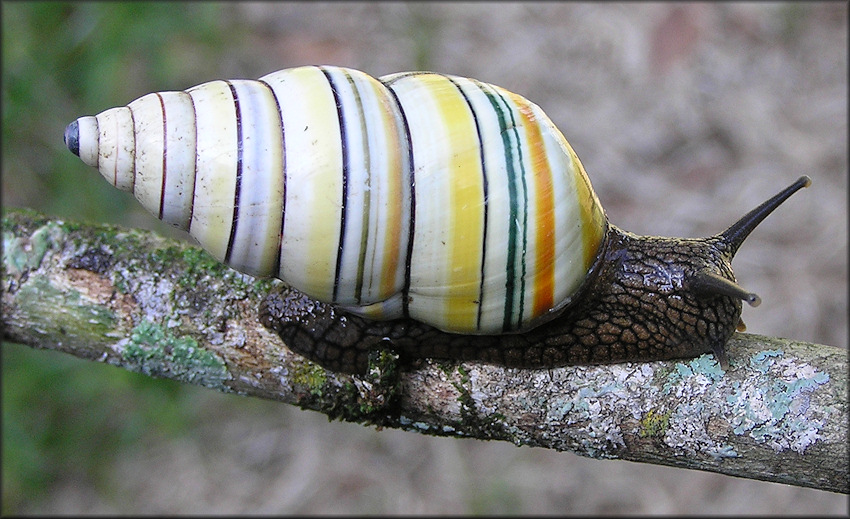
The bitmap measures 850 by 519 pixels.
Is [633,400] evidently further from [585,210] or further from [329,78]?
[329,78]

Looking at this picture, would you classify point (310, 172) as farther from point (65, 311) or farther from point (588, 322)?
point (65, 311)

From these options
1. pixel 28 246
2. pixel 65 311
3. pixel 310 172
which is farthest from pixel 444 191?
pixel 28 246

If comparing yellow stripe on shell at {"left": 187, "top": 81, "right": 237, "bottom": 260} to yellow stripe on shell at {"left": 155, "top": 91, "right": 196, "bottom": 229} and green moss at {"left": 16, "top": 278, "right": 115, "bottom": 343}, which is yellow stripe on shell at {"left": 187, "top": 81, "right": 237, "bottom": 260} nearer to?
yellow stripe on shell at {"left": 155, "top": 91, "right": 196, "bottom": 229}

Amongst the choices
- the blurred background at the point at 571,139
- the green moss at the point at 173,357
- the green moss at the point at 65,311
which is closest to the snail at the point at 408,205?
the green moss at the point at 173,357

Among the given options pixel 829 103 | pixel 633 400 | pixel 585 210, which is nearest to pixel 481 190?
pixel 585 210

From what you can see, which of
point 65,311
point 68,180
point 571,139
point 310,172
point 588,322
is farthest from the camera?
point 571,139
